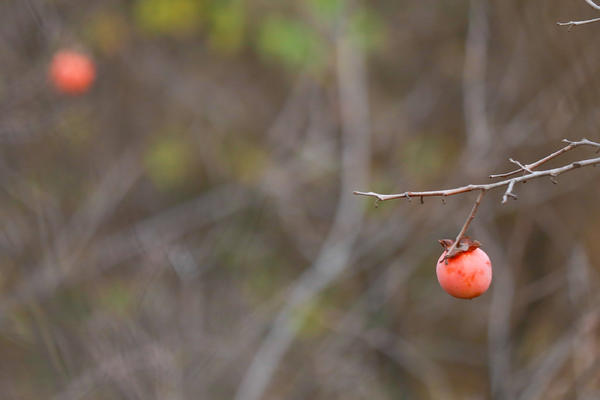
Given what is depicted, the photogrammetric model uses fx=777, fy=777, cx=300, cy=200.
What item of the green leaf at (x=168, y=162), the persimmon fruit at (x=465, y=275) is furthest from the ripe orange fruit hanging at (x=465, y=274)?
the green leaf at (x=168, y=162)

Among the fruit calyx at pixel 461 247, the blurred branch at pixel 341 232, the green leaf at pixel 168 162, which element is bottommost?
the fruit calyx at pixel 461 247

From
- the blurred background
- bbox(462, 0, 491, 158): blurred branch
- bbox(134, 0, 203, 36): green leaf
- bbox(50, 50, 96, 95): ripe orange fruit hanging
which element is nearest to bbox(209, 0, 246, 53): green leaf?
the blurred background

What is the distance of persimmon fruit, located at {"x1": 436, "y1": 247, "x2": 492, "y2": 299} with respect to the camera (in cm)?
156

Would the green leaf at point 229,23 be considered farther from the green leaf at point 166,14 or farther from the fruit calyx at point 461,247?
the fruit calyx at point 461,247

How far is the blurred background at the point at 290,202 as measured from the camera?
380cm

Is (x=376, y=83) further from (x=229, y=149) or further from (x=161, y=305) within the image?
(x=161, y=305)

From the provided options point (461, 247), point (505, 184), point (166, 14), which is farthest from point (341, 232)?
point (505, 184)

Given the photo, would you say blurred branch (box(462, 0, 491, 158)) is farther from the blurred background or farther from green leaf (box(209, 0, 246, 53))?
green leaf (box(209, 0, 246, 53))

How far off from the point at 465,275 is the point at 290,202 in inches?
146

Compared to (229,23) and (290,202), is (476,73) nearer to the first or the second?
(290,202)

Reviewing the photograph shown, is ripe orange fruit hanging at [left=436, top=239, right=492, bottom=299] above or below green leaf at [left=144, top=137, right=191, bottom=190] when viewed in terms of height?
below

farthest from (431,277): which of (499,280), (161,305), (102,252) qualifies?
(102,252)

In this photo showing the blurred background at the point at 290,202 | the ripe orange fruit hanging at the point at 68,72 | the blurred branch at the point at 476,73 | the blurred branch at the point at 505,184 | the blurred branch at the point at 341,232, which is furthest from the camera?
the blurred branch at the point at 341,232

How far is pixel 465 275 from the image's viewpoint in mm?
1558
